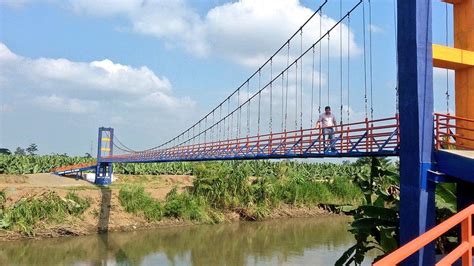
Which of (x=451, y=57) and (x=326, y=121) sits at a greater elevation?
(x=451, y=57)

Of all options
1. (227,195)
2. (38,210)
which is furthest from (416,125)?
(227,195)

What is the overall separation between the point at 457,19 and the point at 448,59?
1.01m

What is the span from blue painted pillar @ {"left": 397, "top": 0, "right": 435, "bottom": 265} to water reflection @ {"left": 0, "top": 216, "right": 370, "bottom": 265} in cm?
895

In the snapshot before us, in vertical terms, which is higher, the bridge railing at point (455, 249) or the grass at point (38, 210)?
the bridge railing at point (455, 249)

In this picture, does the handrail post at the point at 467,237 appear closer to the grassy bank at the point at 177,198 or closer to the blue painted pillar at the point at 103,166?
the grassy bank at the point at 177,198

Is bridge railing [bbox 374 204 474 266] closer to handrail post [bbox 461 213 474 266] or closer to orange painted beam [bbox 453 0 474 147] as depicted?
handrail post [bbox 461 213 474 266]

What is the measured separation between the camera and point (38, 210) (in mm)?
18078

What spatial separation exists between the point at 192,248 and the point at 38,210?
20.8 ft

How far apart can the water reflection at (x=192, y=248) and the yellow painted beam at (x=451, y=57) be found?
9.12m

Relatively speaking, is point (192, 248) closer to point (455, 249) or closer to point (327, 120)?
point (327, 120)

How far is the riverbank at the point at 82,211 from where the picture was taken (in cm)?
1791

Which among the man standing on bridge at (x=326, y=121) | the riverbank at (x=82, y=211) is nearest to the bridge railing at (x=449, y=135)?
the man standing on bridge at (x=326, y=121)

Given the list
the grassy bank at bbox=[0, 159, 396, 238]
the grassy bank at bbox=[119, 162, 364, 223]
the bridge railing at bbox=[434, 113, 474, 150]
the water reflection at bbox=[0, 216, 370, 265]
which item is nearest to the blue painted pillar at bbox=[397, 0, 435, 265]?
the bridge railing at bbox=[434, 113, 474, 150]

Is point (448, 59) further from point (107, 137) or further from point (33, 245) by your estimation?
point (107, 137)
